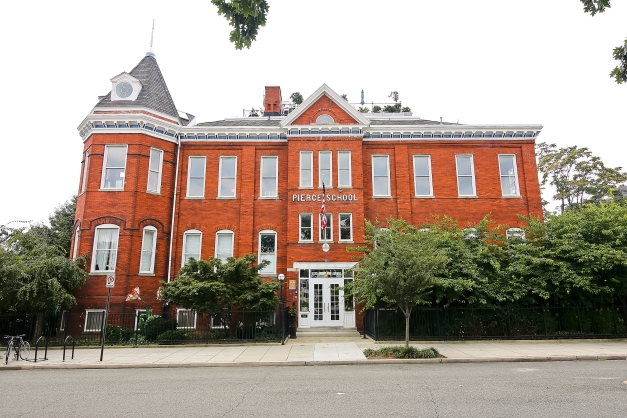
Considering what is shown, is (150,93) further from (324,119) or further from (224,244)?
(324,119)

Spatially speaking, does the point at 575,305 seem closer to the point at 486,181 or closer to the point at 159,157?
the point at 486,181

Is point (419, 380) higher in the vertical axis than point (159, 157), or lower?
lower

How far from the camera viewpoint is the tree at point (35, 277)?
51.0 feet

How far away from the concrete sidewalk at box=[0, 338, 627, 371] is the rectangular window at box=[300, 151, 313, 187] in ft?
28.5

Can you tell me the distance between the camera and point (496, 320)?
56.5 ft

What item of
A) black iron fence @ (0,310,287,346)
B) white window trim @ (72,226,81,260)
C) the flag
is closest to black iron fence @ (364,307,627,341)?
black iron fence @ (0,310,287,346)

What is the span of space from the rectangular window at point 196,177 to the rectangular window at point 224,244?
255 centimetres

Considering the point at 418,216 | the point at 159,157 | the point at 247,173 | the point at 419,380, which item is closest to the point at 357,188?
the point at 418,216

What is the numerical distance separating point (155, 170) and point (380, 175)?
12.4m

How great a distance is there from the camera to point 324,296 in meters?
20.6

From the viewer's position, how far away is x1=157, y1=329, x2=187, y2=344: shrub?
655 inches

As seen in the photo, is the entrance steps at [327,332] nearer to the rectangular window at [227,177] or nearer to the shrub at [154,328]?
the shrub at [154,328]

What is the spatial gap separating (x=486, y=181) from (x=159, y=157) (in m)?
18.1

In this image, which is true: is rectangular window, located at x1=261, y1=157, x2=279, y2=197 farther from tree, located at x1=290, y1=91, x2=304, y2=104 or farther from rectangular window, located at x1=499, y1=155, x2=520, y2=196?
tree, located at x1=290, y1=91, x2=304, y2=104
